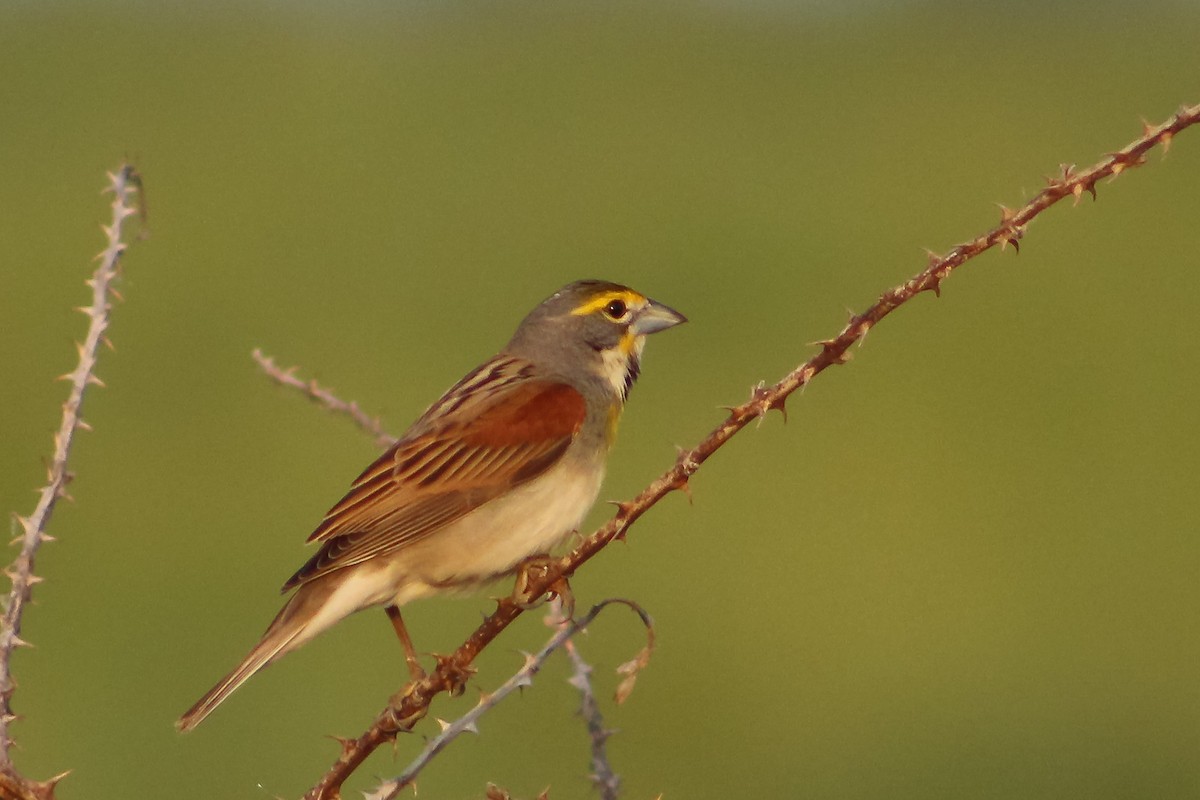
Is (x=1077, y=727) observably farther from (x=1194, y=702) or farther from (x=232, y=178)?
(x=232, y=178)

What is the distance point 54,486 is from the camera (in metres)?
3.28

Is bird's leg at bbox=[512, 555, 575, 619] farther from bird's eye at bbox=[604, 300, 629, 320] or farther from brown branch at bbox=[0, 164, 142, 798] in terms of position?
bird's eye at bbox=[604, 300, 629, 320]

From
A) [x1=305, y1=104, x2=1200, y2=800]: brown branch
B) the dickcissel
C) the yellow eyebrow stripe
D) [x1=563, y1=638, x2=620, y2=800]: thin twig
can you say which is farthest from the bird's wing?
[x1=305, y1=104, x2=1200, y2=800]: brown branch

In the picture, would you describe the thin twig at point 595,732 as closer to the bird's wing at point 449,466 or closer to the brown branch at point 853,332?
the brown branch at point 853,332

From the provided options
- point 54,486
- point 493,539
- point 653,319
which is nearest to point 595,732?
point 54,486

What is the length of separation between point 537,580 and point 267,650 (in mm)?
1146

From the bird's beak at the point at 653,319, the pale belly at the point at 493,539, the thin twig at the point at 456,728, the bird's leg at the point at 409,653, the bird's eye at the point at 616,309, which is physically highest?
the bird's eye at the point at 616,309

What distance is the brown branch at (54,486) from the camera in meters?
3.00

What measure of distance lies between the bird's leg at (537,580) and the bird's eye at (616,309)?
96cm

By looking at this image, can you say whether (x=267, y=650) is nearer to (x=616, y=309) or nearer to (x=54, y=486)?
(x=54, y=486)

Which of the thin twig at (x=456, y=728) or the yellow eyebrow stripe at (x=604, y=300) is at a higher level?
the yellow eyebrow stripe at (x=604, y=300)

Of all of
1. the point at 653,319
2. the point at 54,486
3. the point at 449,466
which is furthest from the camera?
the point at 653,319

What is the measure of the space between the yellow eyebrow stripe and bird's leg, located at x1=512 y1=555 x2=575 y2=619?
3.07 feet

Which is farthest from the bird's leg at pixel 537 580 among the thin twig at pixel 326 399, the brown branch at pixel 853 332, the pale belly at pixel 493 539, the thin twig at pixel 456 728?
the thin twig at pixel 326 399
